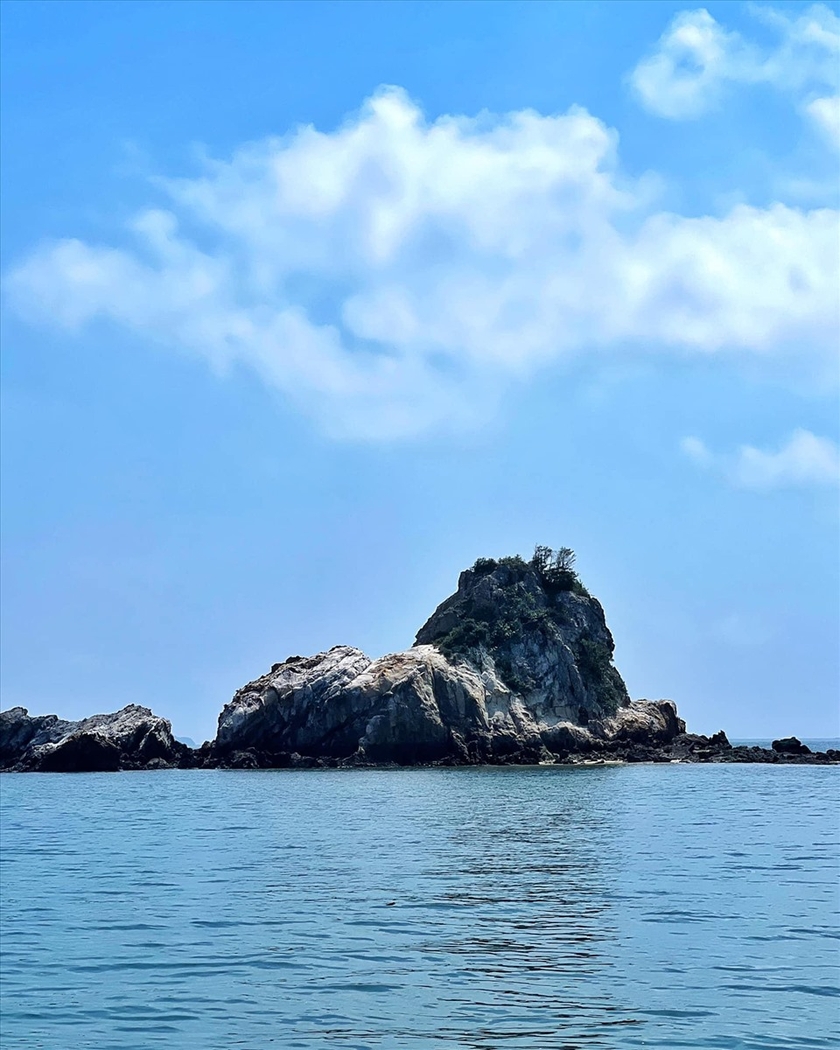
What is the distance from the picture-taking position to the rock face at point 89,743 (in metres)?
107

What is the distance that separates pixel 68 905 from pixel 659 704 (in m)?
87.0

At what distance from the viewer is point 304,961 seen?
21.6 meters

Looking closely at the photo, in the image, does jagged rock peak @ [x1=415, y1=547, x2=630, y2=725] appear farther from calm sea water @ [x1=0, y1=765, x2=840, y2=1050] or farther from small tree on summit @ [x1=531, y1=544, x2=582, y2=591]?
calm sea water @ [x1=0, y1=765, x2=840, y2=1050]

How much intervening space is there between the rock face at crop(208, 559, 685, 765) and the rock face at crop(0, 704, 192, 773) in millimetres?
9072

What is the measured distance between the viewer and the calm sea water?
17188mm

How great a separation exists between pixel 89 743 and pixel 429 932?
291 ft

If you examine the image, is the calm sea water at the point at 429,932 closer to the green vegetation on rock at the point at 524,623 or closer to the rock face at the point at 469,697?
the rock face at the point at 469,697

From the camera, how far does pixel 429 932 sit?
2398 cm

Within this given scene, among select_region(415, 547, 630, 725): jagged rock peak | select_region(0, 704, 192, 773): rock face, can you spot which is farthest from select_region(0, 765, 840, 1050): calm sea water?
select_region(0, 704, 192, 773): rock face

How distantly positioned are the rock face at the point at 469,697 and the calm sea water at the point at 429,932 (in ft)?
142

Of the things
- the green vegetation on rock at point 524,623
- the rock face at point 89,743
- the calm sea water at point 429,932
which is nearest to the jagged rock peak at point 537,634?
the green vegetation on rock at point 524,623

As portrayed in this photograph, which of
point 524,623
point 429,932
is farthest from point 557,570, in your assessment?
point 429,932

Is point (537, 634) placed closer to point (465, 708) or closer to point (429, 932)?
point (465, 708)

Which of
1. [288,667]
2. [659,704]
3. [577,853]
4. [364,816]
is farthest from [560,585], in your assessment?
[577,853]
